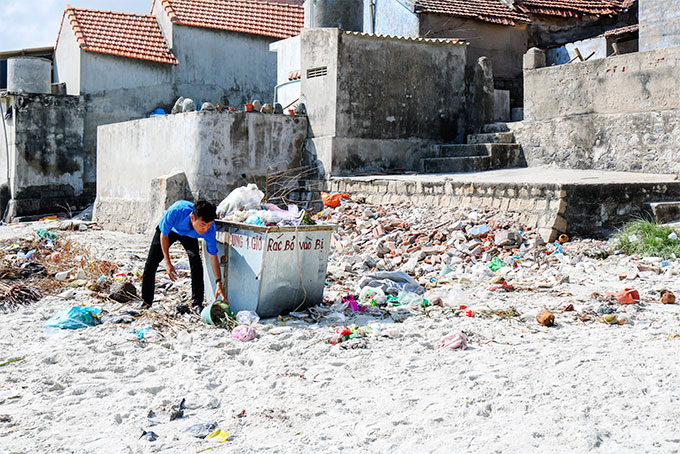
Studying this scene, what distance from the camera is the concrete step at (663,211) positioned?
8234 mm

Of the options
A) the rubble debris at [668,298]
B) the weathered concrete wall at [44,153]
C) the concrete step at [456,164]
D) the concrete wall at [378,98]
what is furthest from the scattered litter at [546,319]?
the weathered concrete wall at [44,153]

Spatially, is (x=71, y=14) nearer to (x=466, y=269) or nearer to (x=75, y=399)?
(x=466, y=269)

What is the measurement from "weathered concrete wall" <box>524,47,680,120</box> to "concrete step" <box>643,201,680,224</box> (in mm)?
1776

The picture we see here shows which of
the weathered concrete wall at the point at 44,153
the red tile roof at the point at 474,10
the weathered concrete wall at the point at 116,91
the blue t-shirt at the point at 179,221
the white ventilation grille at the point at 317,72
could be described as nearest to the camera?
the blue t-shirt at the point at 179,221

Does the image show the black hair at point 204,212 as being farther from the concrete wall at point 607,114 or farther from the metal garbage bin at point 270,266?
the concrete wall at point 607,114

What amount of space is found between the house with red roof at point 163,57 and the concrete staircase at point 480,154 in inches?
377

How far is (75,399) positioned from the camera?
396 cm

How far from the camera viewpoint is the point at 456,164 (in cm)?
1145

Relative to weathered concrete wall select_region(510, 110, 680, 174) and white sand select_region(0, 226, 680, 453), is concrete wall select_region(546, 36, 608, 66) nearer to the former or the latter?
weathered concrete wall select_region(510, 110, 680, 174)

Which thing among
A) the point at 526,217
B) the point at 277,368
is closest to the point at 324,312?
the point at 277,368

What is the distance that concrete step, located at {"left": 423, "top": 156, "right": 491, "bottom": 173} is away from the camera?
11.2 metres

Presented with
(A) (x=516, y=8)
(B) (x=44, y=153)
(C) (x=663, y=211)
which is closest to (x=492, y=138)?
(C) (x=663, y=211)

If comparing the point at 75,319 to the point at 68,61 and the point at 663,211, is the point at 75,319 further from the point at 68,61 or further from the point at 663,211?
the point at 68,61

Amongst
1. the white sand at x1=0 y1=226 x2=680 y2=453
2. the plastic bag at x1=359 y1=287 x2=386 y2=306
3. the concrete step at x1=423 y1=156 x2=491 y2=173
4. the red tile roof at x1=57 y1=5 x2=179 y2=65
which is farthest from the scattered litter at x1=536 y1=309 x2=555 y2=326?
the red tile roof at x1=57 y1=5 x2=179 y2=65
